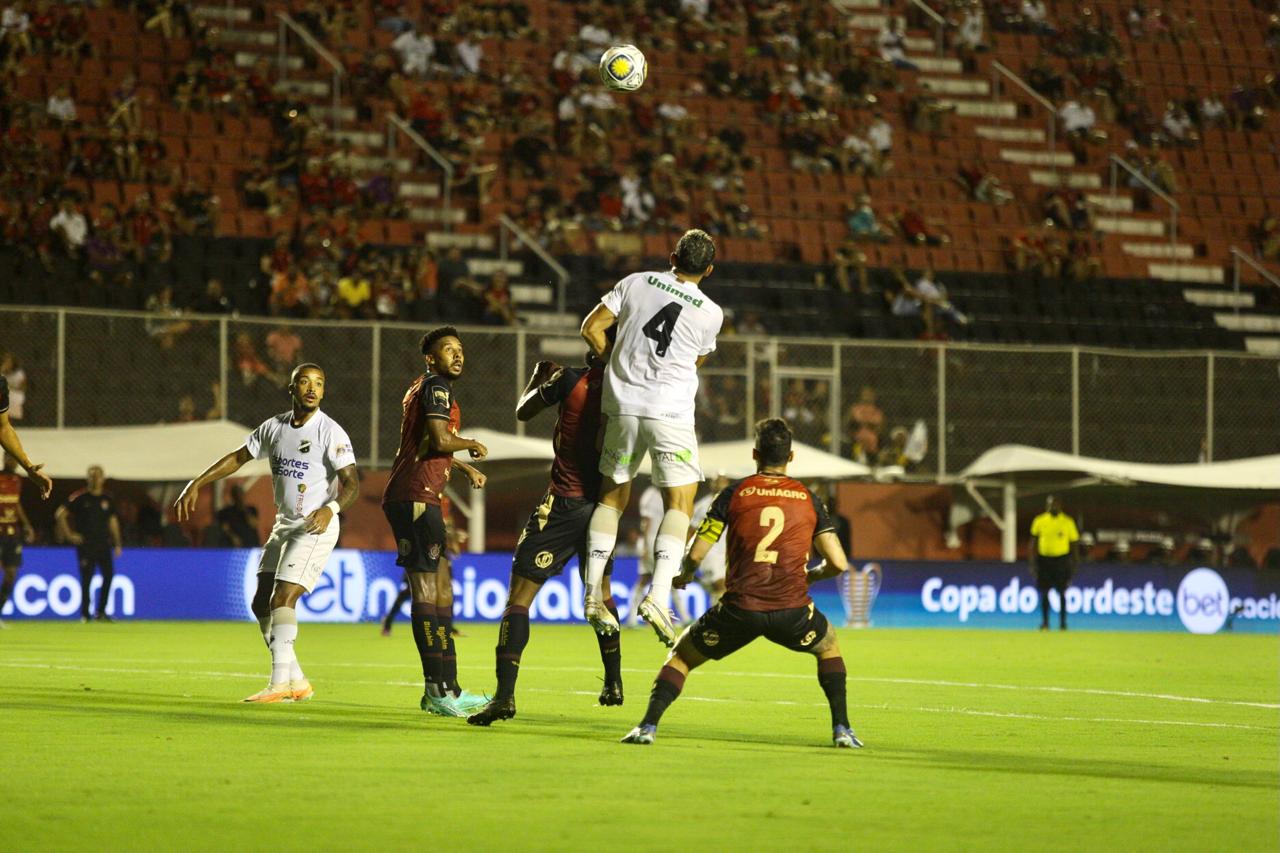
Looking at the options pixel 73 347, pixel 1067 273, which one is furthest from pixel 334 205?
pixel 1067 273

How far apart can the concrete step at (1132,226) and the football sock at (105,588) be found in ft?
72.8

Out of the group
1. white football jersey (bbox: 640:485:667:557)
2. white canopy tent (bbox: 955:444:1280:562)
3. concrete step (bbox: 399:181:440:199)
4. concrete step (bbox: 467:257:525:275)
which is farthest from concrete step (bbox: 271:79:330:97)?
white canopy tent (bbox: 955:444:1280:562)

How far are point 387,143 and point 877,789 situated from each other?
28216mm

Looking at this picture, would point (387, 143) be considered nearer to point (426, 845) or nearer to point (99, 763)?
point (99, 763)

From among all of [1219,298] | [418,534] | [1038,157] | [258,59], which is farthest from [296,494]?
[1038,157]

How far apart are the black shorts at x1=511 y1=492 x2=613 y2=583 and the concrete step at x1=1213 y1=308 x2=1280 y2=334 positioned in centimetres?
2829

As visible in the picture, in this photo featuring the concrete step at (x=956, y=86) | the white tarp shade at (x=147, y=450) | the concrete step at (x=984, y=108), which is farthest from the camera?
the concrete step at (x=956, y=86)

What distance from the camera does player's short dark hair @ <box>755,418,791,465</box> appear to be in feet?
31.6

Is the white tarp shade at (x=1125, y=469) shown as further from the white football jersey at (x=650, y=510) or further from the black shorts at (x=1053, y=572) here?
the white football jersey at (x=650, y=510)

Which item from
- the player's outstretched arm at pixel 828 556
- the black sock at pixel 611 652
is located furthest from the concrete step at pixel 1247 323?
the player's outstretched arm at pixel 828 556

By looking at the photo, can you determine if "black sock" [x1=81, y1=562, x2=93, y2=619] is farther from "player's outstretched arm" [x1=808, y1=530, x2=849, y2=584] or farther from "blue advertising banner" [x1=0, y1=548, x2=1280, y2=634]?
"player's outstretched arm" [x1=808, y1=530, x2=849, y2=584]

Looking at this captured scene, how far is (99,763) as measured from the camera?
8977 millimetres

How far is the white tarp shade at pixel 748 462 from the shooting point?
29.2 m

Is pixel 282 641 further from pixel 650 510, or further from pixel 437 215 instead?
pixel 437 215
